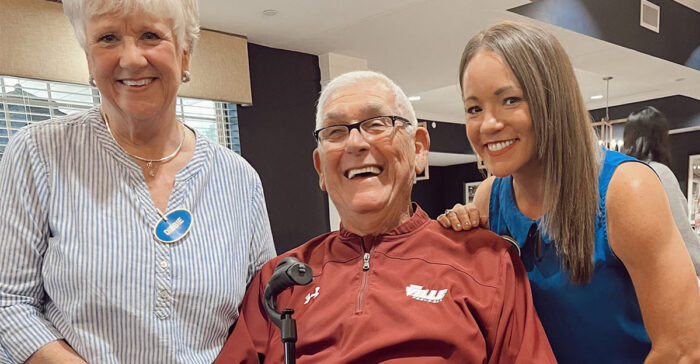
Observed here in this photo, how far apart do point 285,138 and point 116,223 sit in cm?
348

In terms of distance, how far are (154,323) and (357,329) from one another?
19.4 inches

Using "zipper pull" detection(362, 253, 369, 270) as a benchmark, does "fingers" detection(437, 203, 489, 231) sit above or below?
above

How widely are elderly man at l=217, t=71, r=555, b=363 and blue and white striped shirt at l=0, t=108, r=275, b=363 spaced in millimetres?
186

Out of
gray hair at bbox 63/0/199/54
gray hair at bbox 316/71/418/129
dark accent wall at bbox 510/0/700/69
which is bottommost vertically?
gray hair at bbox 316/71/418/129

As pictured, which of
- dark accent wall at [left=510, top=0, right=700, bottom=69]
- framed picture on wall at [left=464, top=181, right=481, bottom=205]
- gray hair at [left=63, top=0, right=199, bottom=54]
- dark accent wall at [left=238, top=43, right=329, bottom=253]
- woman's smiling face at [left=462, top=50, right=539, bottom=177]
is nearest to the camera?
gray hair at [left=63, top=0, right=199, bottom=54]

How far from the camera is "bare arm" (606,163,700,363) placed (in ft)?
4.00

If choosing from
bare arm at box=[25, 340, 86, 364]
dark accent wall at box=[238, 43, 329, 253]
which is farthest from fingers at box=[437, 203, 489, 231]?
dark accent wall at box=[238, 43, 329, 253]

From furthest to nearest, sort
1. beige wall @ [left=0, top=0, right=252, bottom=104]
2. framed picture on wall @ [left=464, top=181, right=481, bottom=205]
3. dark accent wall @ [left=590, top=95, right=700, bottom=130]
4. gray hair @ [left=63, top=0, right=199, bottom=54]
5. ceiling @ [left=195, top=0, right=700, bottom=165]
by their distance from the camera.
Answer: framed picture on wall @ [left=464, top=181, right=481, bottom=205], dark accent wall @ [left=590, top=95, right=700, bottom=130], ceiling @ [left=195, top=0, right=700, bottom=165], beige wall @ [left=0, top=0, right=252, bottom=104], gray hair @ [left=63, top=0, right=199, bottom=54]

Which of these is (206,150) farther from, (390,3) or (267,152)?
(267,152)

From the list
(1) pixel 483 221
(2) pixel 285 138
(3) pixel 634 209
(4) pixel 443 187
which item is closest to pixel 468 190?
(4) pixel 443 187

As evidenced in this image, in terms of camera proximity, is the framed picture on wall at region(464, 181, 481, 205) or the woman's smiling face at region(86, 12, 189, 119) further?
the framed picture on wall at region(464, 181, 481, 205)

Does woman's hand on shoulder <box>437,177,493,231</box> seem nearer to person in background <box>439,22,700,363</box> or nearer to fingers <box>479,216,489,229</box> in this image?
fingers <box>479,216,489,229</box>

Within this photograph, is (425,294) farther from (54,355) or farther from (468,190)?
(468,190)

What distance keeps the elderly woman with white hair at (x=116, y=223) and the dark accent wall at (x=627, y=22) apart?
3407 millimetres
